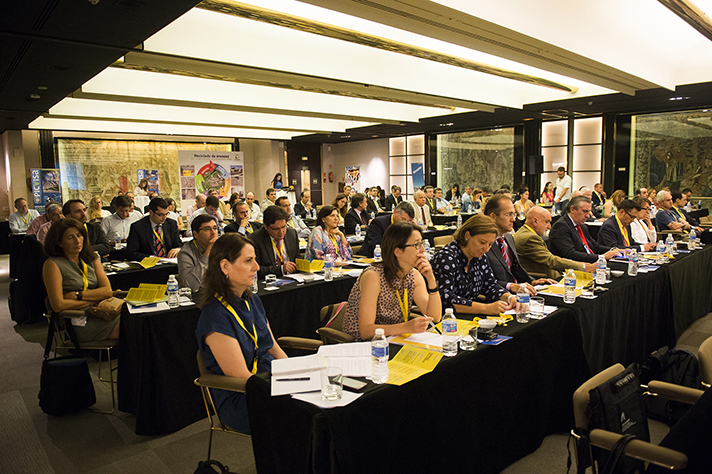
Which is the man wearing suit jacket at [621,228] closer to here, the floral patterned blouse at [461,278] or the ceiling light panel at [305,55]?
the floral patterned blouse at [461,278]

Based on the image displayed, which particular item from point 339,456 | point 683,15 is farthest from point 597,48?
point 339,456

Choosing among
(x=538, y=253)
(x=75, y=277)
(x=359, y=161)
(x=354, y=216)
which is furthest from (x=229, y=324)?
(x=359, y=161)

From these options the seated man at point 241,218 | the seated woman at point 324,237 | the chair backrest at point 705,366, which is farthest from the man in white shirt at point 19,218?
the chair backrest at point 705,366

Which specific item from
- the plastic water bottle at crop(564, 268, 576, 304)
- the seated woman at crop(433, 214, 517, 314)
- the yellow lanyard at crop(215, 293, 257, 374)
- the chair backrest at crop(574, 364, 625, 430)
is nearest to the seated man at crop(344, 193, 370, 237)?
the seated woman at crop(433, 214, 517, 314)

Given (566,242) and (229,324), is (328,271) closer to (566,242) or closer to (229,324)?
(229,324)

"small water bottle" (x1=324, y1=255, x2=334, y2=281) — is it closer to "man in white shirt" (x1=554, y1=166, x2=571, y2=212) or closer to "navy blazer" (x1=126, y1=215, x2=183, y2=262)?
"navy blazer" (x1=126, y1=215, x2=183, y2=262)

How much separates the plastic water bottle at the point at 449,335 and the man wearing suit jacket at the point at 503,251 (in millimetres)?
1300

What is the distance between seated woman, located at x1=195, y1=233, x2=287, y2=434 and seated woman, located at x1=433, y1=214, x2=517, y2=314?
1386mm

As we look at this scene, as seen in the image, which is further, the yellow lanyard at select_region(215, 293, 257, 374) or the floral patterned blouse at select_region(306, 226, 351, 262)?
the floral patterned blouse at select_region(306, 226, 351, 262)

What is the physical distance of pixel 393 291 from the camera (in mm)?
2793

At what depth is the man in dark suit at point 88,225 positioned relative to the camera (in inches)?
232

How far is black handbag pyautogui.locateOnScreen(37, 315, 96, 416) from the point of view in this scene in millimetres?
3428

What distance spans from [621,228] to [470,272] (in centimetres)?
336

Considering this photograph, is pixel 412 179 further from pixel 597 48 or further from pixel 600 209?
pixel 597 48
